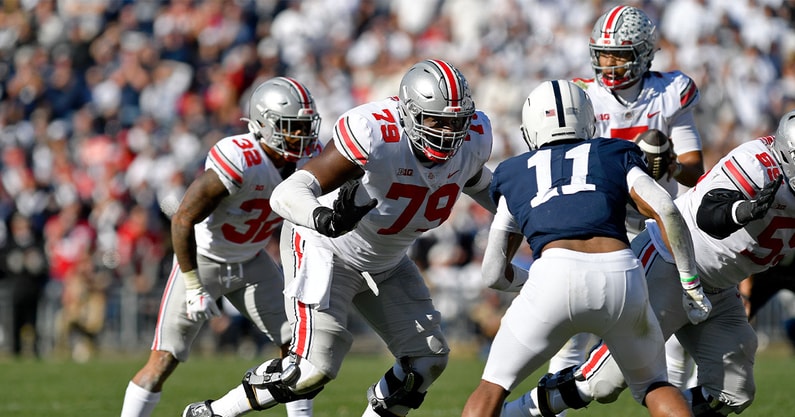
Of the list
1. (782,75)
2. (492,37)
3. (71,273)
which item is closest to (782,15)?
(782,75)

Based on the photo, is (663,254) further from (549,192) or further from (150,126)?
(150,126)

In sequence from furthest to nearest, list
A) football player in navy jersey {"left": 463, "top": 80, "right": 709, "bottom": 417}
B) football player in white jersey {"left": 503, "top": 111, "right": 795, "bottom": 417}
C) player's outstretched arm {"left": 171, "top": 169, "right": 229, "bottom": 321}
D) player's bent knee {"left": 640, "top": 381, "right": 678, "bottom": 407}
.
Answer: player's outstretched arm {"left": 171, "top": 169, "right": 229, "bottom": 321} < football player in white jersey {"left": 503, "top": 111, "right": 795, "bottom": 417} < player's bent knee {"left": 640, "top": 381, "right": 678, "bottom": 407} < football player in navy jersey {"left": 463, "top": 80, "right": 709, "bottom": 417}

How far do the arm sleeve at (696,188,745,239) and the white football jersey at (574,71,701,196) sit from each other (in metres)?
1.59

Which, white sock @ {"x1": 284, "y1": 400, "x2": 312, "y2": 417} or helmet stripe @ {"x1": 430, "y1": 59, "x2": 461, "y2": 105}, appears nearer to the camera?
helmet stripe @ {"x1": 430, "y1": 59, "x2": 461, "y2": 105}

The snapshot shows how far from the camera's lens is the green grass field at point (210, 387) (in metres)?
8.26

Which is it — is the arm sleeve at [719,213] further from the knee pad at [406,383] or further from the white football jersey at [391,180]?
the knee pad at [406,383]

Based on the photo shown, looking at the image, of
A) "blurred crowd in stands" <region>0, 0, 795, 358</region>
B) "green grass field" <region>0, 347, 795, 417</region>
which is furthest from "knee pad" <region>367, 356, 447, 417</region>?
"blurred crowd in stands" <region>0, 0, 795, 358</region>

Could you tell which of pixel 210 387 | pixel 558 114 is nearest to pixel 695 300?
pixel 558 114

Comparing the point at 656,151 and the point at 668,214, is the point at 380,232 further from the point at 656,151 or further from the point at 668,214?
the point at 668,214

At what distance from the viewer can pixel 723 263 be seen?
5.34 m

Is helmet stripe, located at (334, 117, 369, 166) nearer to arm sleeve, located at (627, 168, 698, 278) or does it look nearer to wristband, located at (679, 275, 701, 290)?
arm sleeve, located at (627, 168, 698, 278)

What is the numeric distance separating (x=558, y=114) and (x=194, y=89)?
13045mm

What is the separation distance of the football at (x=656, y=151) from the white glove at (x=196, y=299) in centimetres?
239

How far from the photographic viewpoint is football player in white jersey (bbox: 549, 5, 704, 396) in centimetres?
642
